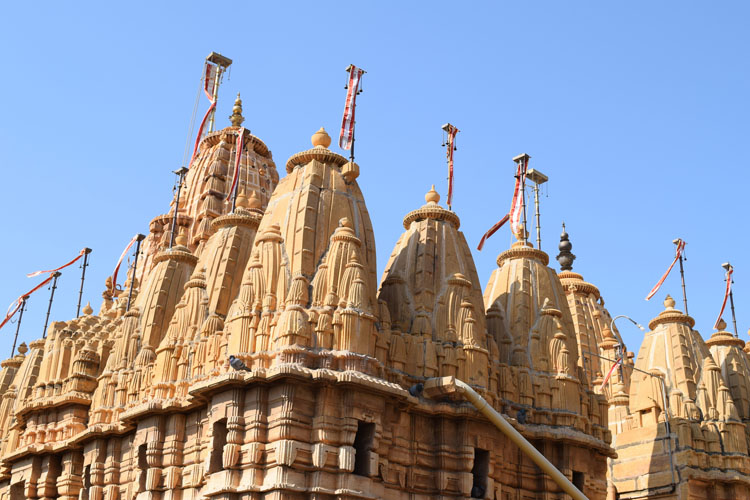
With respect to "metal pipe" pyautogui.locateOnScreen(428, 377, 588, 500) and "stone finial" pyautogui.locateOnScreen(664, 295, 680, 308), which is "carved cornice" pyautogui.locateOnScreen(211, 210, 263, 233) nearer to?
"metal pipe" pyautogui.locateOnScreen(428, 377, 588, 500)

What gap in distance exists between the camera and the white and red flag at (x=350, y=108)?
108 feet

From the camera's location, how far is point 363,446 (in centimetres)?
2683

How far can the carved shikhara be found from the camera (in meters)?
26.4

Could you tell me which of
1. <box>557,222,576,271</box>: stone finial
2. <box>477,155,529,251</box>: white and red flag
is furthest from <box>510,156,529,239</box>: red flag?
<box>557,222,576,271</box>: stone finial

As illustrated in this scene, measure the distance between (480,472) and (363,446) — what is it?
4.40 meters

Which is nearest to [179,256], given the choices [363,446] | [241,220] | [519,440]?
[241,220]

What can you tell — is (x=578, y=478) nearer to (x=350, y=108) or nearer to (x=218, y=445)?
(x=218, y=445)

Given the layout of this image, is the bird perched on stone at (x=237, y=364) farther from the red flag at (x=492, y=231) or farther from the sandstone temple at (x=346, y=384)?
the red flag at (x=492, y=231)

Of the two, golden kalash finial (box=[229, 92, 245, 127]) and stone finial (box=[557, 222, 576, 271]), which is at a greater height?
golden kalash finial (box=[229, 92, 245, 127])

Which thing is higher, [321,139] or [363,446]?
[321,139]

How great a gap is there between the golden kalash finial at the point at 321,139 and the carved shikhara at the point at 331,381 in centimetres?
5

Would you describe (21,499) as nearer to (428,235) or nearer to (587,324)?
(428,235)

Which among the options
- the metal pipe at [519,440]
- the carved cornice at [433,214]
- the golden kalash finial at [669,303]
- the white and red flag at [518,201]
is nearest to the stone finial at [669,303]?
the golden kalash finial at [669,303]

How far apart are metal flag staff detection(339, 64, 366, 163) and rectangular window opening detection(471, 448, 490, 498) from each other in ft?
31.8
